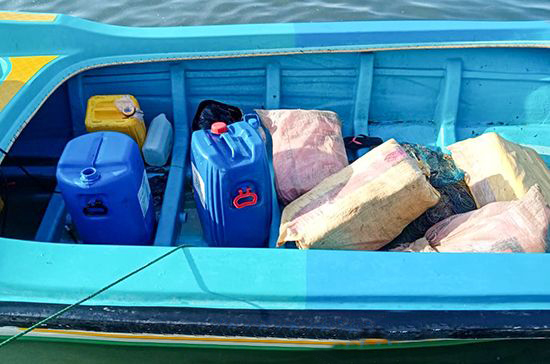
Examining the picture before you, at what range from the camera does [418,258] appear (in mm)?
2125

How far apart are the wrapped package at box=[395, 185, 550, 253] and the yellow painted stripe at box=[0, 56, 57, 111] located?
2.07m

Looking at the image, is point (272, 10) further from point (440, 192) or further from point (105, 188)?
point (105, 188)

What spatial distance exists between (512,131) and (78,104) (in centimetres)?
274

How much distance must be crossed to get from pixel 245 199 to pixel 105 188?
625 millimetres

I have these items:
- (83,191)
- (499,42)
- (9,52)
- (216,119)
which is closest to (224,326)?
(83,191)

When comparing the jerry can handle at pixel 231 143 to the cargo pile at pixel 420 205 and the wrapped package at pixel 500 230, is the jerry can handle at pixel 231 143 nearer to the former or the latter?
the cargo pile at pixel 420 205

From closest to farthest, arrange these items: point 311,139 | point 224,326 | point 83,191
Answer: point 224,326
point 83,191
point 311,139

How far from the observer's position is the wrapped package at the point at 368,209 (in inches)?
99.9

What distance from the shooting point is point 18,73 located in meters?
2.95

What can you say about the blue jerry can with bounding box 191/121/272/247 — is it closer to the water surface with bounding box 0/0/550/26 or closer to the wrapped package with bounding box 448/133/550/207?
the wrapped package with bounding box 448/133/550/207

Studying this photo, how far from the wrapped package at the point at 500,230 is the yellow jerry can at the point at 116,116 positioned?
1.64 metres

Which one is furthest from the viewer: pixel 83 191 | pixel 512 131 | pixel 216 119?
pixel 512 131

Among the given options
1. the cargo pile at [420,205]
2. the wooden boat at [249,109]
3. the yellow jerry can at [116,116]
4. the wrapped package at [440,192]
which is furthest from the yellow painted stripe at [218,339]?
the yellow jerry can at [116,116]

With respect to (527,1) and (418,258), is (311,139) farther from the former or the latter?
(527,1)
